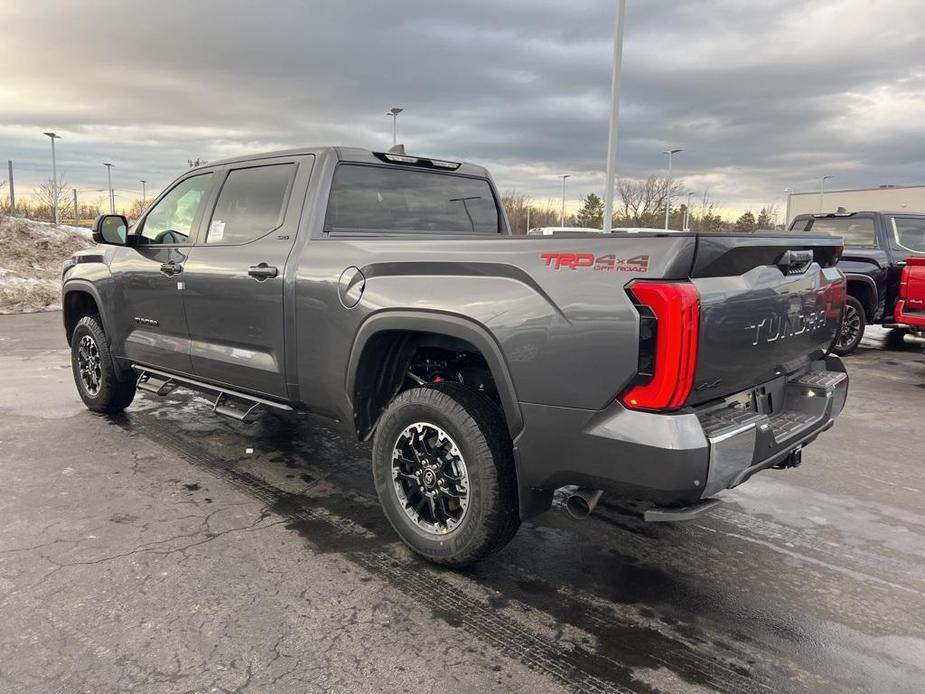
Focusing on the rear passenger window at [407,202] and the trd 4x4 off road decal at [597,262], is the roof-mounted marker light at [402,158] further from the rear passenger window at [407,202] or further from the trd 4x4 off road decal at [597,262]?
the trd 4x4 off road decal at [597,262]

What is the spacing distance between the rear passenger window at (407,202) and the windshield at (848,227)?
7045 millimetres

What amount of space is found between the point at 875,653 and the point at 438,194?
3500 mm

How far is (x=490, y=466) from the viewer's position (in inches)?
116

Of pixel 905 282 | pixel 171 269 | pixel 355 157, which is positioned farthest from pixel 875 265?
pixel 171 269

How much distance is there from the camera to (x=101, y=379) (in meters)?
5.71

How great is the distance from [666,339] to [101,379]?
198 inches

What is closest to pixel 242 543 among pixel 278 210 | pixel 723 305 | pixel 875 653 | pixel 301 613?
pixel 301 613

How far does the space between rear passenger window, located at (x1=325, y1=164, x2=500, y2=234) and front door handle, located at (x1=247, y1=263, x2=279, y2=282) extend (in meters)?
0.40

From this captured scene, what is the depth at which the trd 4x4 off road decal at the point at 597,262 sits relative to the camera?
2461 mm

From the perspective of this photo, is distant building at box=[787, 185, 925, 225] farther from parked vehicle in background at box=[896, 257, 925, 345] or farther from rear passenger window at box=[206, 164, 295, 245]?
rear passenger window at box=[206, 164, 295, 245]

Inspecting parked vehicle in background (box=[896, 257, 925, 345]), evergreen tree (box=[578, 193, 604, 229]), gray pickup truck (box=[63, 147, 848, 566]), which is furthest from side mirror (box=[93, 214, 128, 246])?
evergreen tree (box=[578, 193, 604, 229])

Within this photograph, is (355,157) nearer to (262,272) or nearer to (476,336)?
(262,272)

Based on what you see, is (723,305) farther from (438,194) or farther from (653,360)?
(438,194)

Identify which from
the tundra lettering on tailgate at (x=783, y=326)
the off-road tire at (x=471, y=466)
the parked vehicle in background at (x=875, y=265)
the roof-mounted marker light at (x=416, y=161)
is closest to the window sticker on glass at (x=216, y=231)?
the roof-mounted marker light at (x=416, y=161)
